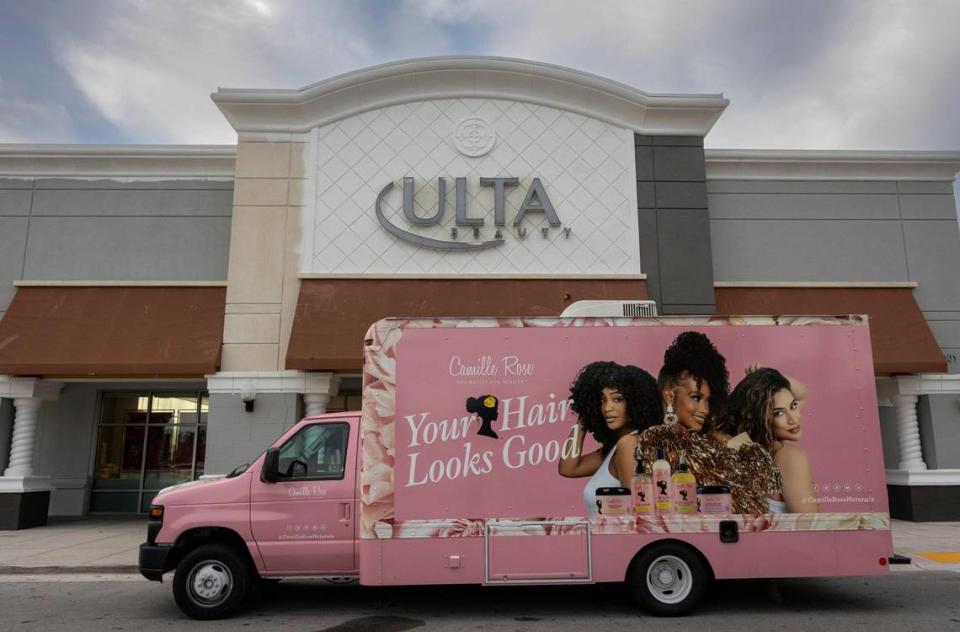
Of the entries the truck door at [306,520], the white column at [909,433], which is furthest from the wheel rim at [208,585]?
the white column at [909,433]

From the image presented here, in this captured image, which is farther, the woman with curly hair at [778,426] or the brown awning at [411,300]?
the brown awning at [411,300]

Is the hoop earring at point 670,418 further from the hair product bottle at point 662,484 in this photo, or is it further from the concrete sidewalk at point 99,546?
the concrete sidewalk at point 99,546

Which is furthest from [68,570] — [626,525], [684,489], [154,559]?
[684,489]

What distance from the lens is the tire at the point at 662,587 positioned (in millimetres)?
6840

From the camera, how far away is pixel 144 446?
15797 mm

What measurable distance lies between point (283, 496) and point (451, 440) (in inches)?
72.6

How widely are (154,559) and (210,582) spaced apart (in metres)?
0.61

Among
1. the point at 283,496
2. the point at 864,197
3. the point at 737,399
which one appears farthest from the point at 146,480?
the point at 864,197

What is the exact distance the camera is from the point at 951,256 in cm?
1452

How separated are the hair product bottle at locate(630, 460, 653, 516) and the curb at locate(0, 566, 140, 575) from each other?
6986 mm

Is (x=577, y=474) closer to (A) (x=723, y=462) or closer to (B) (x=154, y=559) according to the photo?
(A) (x=723, y=462)

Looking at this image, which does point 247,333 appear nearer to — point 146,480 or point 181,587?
point 146,480

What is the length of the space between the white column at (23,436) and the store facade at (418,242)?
0.04 metres

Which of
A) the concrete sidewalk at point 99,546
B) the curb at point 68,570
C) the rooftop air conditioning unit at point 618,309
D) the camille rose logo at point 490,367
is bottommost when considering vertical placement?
the curb at point 68,570
